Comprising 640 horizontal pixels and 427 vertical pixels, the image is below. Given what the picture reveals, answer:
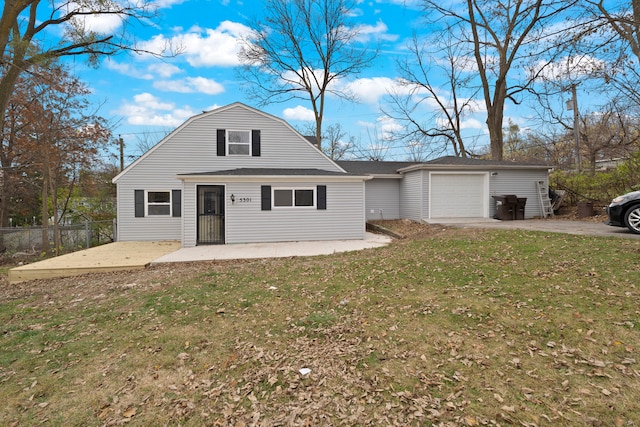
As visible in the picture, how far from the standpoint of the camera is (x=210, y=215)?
11.4 meters

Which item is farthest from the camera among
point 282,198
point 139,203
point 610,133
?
point 610,133

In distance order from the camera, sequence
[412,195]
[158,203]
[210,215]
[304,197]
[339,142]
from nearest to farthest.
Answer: [210,215], [304,197], [158,203], [412,195], [339,142]

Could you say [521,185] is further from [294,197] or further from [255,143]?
[255,143]

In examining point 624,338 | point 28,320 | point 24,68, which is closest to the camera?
point 624,338

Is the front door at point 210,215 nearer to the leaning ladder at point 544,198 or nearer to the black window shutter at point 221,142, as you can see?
the black window shutter at point 221,142

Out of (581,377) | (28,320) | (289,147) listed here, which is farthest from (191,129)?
(581,377)

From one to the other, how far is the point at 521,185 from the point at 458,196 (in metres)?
3.10

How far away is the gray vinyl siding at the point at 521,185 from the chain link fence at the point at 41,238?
17.2m

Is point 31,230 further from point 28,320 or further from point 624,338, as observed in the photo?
point 624,338

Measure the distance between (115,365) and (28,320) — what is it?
8.77ft

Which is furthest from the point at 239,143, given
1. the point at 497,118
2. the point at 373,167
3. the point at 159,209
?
the point at 497,118

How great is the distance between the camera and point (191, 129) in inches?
512

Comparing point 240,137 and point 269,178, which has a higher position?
point 240,137

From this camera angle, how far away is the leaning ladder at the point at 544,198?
1463cm
